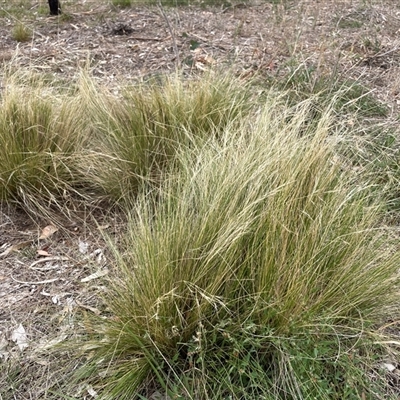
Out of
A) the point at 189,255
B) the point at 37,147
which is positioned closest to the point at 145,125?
the point at 37,147

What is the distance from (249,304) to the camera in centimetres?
171

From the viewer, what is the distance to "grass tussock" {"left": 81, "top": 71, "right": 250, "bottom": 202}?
259 cm

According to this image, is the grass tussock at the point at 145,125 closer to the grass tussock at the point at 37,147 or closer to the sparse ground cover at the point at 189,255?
the sparse ground cover at the point at 189,255

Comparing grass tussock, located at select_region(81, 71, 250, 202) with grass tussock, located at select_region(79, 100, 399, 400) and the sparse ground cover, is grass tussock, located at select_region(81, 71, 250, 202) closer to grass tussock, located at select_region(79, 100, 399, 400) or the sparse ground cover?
the sparse ground cover

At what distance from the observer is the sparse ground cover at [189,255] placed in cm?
161

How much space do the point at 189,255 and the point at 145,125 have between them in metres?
1.18

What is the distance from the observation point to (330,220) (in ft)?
5.95

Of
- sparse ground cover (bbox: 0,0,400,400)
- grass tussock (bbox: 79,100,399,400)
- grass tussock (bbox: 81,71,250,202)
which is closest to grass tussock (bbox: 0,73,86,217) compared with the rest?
sparse ground cover (bbox: 0,0,400,400)

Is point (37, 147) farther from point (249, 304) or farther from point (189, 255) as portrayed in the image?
point (249, 304)

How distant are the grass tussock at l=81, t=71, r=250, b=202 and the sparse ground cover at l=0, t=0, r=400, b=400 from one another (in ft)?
0.04

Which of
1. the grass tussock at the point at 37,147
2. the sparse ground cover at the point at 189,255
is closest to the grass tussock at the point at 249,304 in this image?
the sparse ground cover at the point at 189,255

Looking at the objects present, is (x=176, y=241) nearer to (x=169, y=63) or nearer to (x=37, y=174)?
(x=37, y=174)

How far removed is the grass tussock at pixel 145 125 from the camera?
2590mm

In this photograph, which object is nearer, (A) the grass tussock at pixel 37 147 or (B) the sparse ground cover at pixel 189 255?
(B) the sparse ground cover at pixel 189 255
